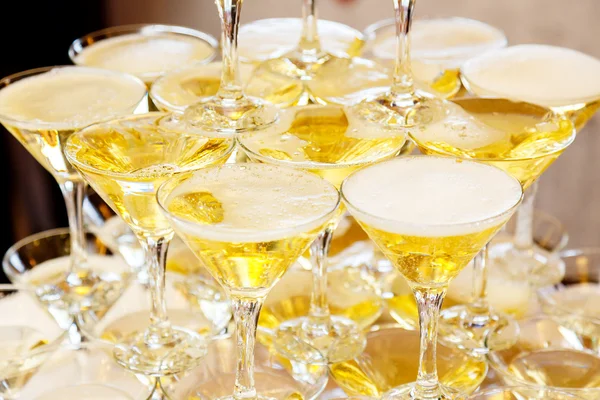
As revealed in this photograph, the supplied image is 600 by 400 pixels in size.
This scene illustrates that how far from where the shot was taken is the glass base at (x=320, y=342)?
36.8 inches

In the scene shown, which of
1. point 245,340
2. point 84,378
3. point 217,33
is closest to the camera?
point 245,340

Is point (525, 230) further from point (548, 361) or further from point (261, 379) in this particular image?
point (261, 379)

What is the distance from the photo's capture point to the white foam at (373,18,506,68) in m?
1.13

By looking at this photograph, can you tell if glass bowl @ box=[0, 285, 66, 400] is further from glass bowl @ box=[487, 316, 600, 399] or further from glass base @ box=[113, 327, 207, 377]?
glass bowl @ box=[487, 316, 600, 399]

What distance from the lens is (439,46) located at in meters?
1.17

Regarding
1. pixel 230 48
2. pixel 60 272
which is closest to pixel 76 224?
pixel 60 272

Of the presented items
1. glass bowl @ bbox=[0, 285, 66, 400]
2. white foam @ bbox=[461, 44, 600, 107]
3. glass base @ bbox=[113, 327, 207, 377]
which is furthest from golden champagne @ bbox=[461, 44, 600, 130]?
glass bowl @ bbox=[0, 285, 66, 400]

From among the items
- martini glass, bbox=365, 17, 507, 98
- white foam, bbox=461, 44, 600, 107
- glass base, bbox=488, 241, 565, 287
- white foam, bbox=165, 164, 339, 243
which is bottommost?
glass base, bbox=488, 241, 565, 287

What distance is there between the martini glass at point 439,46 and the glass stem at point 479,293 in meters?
0.18

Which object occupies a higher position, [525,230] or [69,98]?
[69,98]

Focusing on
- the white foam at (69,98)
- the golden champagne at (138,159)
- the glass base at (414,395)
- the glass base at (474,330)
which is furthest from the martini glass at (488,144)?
the white foam at (69,98)

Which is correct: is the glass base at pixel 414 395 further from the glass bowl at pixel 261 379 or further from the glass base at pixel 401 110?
the glass base at pixel 401 110

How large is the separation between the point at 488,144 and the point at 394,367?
0.74ft

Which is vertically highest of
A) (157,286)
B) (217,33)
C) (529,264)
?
(157,286)
